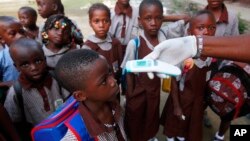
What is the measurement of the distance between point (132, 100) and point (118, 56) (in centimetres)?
42

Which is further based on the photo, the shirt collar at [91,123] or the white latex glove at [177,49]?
the white latex glove at [177,49]

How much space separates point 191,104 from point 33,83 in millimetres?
Answer: 1324

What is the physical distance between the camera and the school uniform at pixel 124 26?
9.18 ft

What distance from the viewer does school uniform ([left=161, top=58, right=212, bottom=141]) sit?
2285 millimetres

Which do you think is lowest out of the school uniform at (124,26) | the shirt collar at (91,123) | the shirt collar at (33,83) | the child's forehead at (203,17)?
the shirt collar at (91,123)

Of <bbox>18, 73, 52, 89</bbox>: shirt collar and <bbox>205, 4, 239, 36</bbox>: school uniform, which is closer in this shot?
<bbox>18, 73, 52, 89</bbox>: shirt collar

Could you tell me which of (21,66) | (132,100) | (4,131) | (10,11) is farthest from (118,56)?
(10,11)

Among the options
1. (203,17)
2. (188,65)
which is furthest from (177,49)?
(203,17)

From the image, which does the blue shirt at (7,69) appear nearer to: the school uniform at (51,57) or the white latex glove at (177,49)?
the school uniform at (51,57)

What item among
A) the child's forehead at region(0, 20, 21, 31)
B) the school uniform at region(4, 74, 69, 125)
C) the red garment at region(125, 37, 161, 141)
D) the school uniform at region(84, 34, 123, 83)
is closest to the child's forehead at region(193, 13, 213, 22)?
the red garment at region(125, 37, 161, 141)

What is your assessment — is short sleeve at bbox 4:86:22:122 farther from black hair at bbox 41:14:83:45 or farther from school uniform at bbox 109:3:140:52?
school uniform at bbox 109:3:140:52

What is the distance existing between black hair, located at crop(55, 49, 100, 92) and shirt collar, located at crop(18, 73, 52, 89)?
0.39 m

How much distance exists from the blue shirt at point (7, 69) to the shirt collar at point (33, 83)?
323 millimetres

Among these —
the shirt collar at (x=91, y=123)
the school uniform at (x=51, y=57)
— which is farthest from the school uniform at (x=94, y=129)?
the school uniform at (x=51, y=57)
